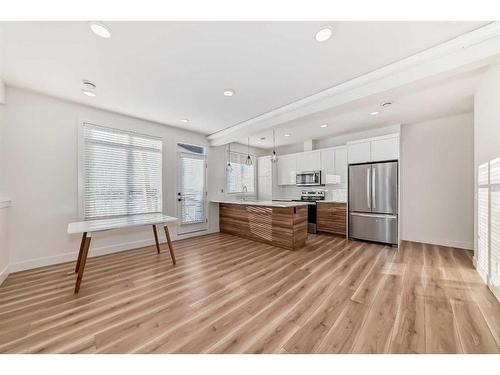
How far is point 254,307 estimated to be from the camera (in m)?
1.99

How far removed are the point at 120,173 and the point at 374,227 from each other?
5438mm

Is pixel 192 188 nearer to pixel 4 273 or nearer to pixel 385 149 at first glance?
pixel 4 273

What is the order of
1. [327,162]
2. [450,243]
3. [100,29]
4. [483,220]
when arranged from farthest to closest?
1. [327,162]
2. [450,243]
3. [483,220]
4. [100,29]

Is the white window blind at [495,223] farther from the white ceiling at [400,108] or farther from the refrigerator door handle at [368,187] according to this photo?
the refrigerator door handle at [368,187]

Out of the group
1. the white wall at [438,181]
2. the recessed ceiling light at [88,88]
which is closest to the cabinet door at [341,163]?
the white wall at [438,181]

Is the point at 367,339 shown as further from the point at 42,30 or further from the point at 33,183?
the point at 33,183

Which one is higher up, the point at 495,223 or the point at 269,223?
the point at 495,223

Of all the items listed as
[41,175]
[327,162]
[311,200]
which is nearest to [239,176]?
[311,200]

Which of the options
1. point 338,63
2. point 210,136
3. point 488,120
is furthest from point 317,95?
point 210,136

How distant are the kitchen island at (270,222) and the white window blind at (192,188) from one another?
553 mm

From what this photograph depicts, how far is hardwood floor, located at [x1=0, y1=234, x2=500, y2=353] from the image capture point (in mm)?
1509

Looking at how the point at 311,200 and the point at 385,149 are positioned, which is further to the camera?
the point at 311,200

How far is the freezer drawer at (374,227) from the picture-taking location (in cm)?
405
